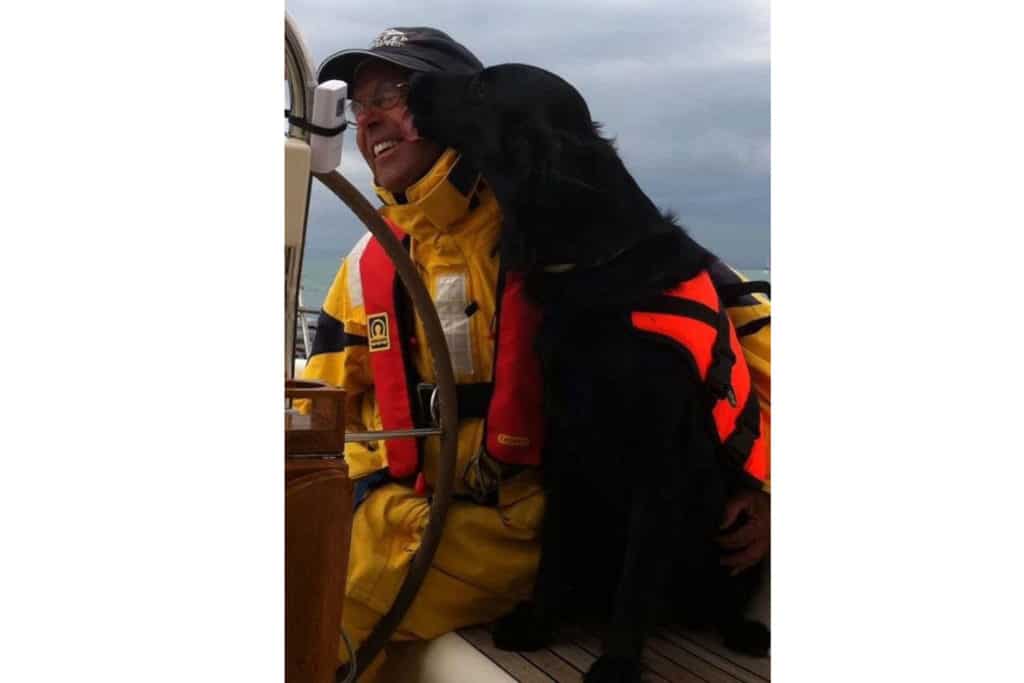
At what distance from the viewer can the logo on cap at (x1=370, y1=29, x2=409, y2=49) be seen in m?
1.21

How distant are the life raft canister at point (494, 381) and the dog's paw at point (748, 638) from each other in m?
0.36

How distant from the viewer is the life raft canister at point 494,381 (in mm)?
1336

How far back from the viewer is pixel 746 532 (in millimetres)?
1375

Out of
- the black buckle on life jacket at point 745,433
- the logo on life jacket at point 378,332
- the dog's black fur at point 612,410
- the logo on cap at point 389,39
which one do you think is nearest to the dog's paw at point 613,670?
the dog's black fur at point 612,410

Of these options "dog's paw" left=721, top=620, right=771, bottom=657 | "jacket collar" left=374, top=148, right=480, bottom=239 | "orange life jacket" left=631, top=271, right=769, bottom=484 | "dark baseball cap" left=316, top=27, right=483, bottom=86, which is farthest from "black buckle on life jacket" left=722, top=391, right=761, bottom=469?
"dark baseball cap" left=316, top=27, right=483, bottom=86

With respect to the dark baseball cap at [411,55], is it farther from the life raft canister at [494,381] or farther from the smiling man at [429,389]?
the life raft canister at [494,381]

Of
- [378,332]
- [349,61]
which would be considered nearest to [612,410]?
[378,332]

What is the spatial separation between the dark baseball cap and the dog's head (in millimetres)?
15

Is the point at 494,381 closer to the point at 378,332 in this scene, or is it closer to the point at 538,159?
the point at 378,332

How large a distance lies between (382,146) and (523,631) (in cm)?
68

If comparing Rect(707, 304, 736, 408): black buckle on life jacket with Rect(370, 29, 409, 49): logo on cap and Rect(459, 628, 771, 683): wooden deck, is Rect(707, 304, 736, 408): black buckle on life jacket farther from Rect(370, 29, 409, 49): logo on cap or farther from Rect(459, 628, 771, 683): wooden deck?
Rect(370, 29, 409, 49): logo on cap

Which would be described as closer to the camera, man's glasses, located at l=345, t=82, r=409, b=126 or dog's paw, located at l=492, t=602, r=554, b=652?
man's glasses, located at l=345, t=82, r=409, b=126

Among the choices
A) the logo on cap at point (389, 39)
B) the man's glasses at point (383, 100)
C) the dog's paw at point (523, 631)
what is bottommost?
the dog's paw at point (523, 631)

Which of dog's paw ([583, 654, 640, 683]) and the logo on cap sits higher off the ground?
the logo on cap
